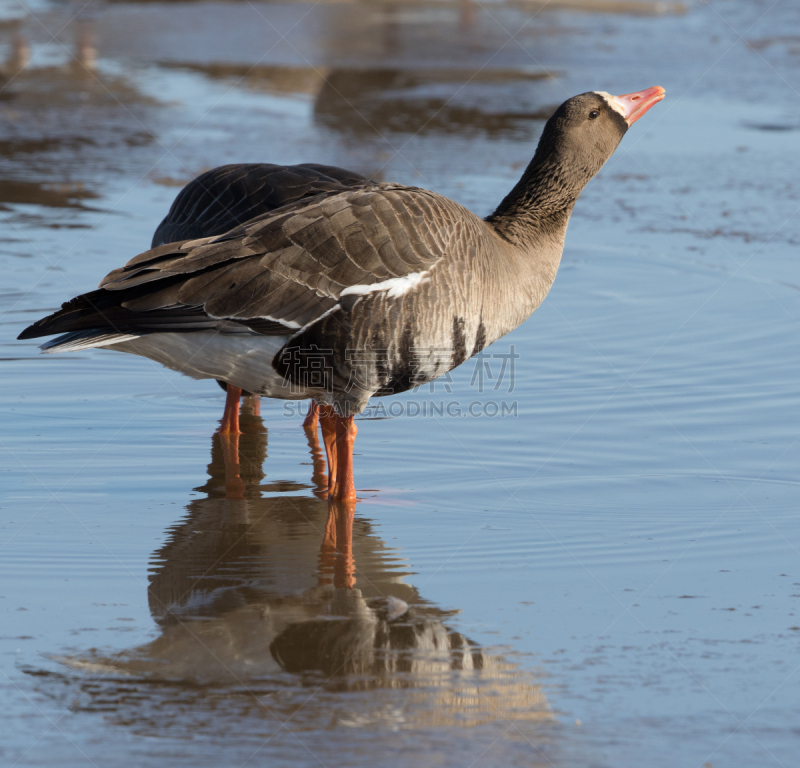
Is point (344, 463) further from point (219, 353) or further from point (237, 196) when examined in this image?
point (237, 196)

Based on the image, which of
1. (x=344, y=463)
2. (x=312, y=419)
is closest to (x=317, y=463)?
(x=312, y=419)

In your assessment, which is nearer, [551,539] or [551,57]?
[551,539]

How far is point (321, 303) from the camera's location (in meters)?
5.46

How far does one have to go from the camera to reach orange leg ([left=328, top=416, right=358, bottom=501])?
5719 millimetres

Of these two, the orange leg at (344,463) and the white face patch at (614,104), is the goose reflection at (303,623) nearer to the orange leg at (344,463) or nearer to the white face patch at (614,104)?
the orange leg at (344,463)

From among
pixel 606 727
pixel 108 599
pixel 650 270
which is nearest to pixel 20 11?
pixel 650 270

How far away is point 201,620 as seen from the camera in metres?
4.39

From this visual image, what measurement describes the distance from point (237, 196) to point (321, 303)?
1.76 meters

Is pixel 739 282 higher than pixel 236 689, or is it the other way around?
pixel 739 282

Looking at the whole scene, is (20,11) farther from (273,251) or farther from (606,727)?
(606,727)

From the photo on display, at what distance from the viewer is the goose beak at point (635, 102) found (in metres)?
6.44

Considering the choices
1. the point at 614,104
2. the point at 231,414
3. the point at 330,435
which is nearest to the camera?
the point at 330,435

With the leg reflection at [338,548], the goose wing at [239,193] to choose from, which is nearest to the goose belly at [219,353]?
the leg reflection at [338,548]

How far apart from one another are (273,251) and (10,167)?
8.20 metres
